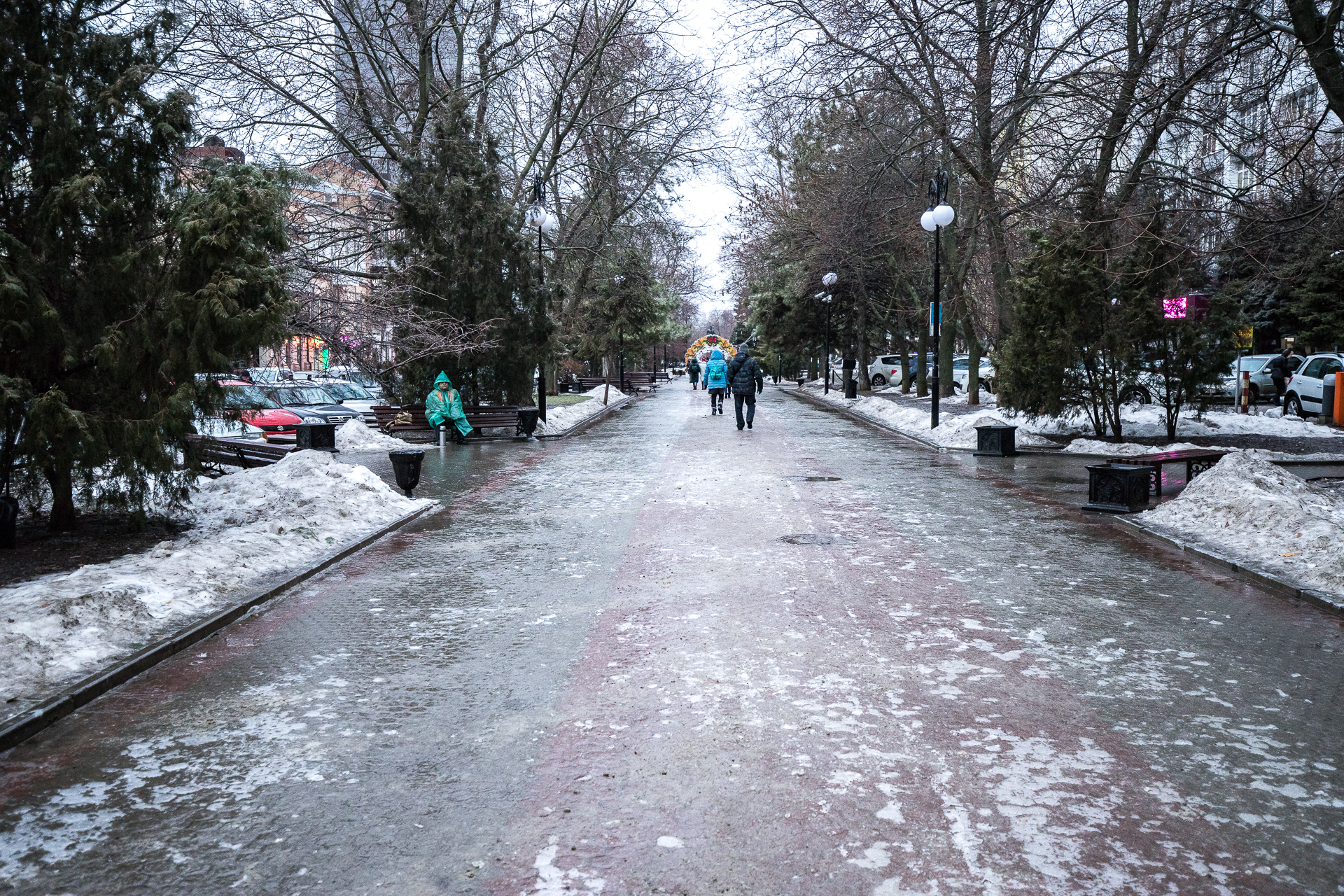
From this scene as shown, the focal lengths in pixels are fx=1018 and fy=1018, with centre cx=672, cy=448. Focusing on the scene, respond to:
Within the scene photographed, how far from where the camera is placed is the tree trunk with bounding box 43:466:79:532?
957cm

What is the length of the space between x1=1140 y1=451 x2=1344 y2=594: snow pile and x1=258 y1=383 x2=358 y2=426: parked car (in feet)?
58.8

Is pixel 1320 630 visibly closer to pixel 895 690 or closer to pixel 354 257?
pixel 895 690

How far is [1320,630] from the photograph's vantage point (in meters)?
6.55

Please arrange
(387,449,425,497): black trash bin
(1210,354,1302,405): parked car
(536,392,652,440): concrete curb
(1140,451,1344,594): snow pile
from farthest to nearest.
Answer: (1210,354,1302,405): parked car → (536,392,652,440): concrete curb → (387,449,425,497): black trash bin → (1140,451,1344,594): snow pile

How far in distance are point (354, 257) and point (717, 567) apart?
16343 millimetres

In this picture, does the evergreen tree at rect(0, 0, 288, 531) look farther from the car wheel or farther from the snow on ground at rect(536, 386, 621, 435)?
the car wheel

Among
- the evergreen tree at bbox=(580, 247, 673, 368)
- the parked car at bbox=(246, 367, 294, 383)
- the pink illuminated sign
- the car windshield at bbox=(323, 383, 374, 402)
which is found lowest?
the car windshield at bbox=(323, 383, 374, 402)

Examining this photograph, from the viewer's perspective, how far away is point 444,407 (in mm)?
21531

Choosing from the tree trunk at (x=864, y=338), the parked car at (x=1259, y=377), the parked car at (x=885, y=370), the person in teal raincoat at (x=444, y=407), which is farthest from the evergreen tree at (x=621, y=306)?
the parked car at (x=1259, y=377)

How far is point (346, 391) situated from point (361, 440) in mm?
9125

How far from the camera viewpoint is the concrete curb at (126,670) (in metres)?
4.78

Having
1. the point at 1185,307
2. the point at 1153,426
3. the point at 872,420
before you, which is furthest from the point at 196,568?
the point at 872,420

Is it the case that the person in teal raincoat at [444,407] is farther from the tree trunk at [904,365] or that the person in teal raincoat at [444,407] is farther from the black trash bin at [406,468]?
the tree trunk at [904,365]

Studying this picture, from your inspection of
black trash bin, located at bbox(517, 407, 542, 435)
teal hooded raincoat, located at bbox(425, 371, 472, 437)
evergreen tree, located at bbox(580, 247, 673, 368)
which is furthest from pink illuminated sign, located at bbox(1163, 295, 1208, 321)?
evergreen tree, located at bbox(580, 247, 673, 368)
